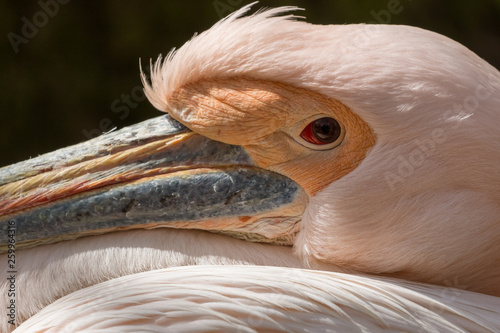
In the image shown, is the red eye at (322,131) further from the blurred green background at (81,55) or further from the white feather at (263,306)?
the blurred green background at (81,55)

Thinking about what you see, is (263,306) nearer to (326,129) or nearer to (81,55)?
(326,129)

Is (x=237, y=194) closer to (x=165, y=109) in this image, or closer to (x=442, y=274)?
(x=165, y=109)

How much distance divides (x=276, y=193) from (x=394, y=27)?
598 millimetres

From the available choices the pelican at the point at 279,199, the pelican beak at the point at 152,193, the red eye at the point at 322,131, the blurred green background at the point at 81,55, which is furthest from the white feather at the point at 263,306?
the blurred green background at the point at 81,55

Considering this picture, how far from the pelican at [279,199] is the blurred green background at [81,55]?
8.09 ft

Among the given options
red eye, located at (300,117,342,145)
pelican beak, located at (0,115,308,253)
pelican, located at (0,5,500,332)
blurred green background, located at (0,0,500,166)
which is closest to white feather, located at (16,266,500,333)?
pelican, located at (0,5,500,332)

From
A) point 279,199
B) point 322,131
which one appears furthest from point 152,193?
point 322,131

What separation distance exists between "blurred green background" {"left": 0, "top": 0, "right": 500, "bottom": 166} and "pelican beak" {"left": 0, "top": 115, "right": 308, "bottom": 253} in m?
2.47

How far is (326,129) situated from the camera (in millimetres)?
1938

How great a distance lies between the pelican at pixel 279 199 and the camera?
1.77 m

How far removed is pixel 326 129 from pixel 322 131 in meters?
0.01

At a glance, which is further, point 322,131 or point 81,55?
point 81,55

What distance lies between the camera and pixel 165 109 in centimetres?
224

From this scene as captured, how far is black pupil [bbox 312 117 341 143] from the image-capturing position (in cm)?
193
